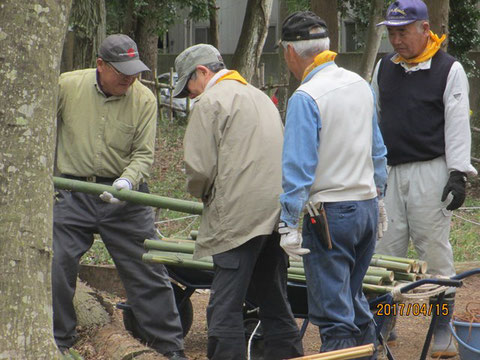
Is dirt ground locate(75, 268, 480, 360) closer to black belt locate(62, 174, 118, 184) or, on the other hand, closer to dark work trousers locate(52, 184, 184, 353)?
dark work trousers locate(52, 184, 184, 353)

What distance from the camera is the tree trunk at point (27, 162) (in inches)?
141

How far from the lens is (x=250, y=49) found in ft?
55.7

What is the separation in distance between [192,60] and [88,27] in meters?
5.78

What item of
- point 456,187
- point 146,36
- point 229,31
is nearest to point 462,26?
point 146,36

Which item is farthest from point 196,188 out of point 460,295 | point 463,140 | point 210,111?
point 460,295

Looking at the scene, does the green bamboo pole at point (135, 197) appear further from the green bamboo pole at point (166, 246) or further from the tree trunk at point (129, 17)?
the tree trunk at point (129, 17)

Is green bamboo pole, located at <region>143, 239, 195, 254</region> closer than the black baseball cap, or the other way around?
the black baseball cap

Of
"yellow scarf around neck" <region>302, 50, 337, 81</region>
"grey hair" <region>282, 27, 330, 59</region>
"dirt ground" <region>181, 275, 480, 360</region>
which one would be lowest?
"dirt ground" <region>181, 275, 480, 360</region>

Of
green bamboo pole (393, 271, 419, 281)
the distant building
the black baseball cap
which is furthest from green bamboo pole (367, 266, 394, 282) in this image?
the distant building

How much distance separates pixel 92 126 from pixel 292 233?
68.7 inches

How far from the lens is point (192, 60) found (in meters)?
4.70

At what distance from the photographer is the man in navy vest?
17.2ft

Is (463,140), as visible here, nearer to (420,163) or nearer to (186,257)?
(420,163)

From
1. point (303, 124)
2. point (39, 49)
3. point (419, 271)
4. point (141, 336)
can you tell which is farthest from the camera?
point (141, 336)
